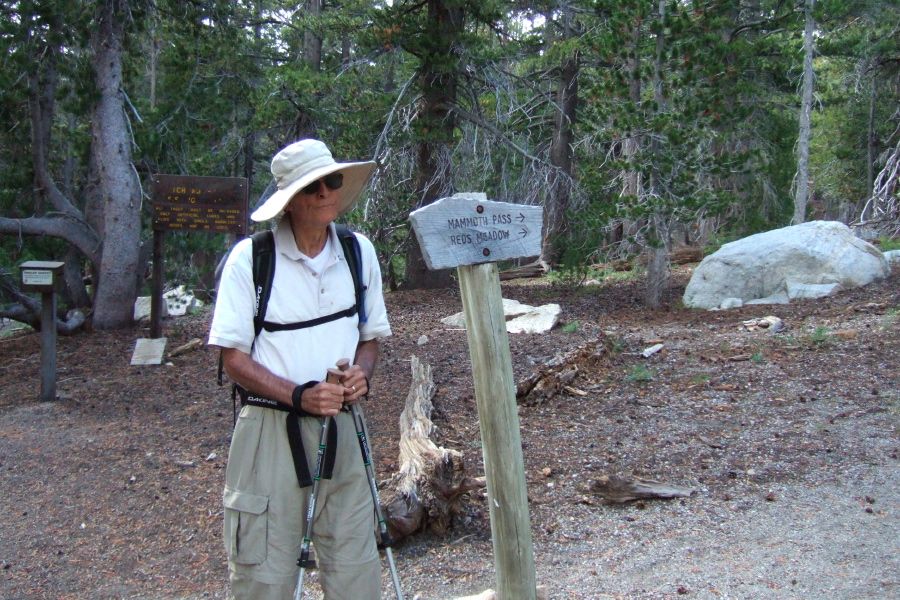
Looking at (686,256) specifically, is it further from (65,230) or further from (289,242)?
(289,242)

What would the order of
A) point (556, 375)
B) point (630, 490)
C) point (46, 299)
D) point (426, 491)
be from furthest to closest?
point (46, 299) → point (556, 375) → point (630, 490) → point (426, 491)

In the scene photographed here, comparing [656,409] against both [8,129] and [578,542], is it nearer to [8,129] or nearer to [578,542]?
[578,542]

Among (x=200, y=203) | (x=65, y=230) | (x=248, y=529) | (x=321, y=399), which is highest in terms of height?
(x=200, y=203)

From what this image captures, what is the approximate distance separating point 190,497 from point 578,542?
2.60 meters

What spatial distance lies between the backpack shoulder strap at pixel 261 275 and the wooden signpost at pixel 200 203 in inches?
252

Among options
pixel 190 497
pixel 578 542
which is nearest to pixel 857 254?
pixel 578 542

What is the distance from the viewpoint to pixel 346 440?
9.23 ft

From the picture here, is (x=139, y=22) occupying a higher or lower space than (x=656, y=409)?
higher

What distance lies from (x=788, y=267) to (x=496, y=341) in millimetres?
9428

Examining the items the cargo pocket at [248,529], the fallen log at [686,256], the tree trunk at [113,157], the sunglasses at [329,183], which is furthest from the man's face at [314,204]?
the fallen log at [686,256]

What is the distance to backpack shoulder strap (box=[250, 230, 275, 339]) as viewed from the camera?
267 centimetres

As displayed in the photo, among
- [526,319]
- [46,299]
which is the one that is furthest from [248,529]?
[526,319]

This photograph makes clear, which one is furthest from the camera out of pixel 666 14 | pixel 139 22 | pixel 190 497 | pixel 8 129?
pixel 8 129

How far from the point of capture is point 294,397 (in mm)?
2615
